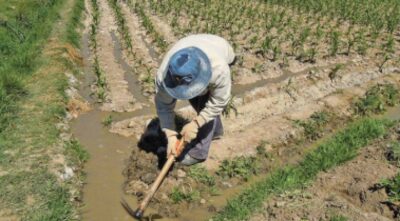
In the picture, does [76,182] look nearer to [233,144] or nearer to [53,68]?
[233,144]

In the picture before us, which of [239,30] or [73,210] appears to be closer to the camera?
[73,210]

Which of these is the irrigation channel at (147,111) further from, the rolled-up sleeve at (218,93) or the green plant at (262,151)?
the rolled-up sleeve at (218,93)

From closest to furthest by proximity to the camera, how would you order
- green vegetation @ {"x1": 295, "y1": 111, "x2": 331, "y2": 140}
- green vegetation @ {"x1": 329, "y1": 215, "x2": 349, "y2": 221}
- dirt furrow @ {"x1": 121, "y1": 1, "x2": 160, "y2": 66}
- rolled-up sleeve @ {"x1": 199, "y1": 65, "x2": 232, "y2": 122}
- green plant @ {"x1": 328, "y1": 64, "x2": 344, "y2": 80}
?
green vegetation @ {"x1": 329, "y1": 215, "x2": 349, "y2": 221}, rolled-up sleeve @ {"x1": 199, "y1": 65, "x2": 232, "y2": 122}, green vegetation @ {"x1": 295, "y1": 111, "x2": 331, "y2": 140}, green plant @ {"x1": 328, "y1": 64, "x2": 344, "y2": 80}, dirt furrow @ {"x1": 121, "y1": 1, "x2": 160, "y2": 66}

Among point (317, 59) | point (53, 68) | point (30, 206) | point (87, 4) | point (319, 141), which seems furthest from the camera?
point (87, 4)

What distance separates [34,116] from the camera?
645 centimetres

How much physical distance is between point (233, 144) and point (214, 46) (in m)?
1.70

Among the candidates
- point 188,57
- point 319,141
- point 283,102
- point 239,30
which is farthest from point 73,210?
point 239,30

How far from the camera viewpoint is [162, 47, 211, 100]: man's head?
405 cm

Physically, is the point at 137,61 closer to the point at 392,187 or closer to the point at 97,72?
the point at 97,72

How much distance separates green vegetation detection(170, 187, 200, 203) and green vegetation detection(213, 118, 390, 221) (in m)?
0.38

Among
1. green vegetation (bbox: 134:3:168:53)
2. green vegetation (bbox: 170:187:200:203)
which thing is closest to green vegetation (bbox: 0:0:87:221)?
green vegetation (bbox: 170:187:200:203)

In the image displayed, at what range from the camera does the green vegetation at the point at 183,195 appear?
501cm

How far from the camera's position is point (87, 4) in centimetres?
1430

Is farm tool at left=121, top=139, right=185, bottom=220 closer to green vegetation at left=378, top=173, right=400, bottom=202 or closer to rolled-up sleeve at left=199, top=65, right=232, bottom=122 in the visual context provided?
rolled-up sleeve at left=199, top=65, right=232, bottom=122
